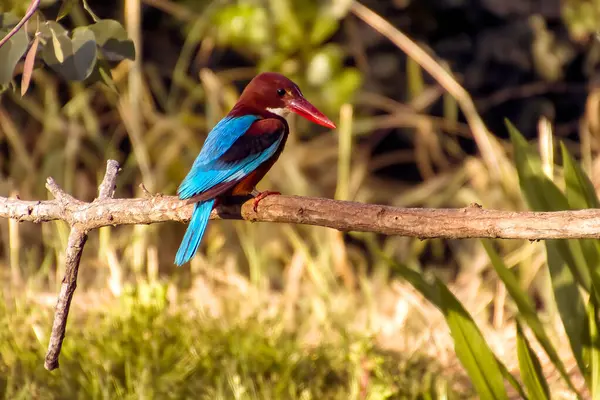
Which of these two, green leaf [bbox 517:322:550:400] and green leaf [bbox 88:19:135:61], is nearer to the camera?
green leaf [bbox 88:19:135:61]

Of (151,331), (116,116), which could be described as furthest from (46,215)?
(116,116)

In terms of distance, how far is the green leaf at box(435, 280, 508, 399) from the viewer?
241 cm

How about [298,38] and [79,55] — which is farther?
[298,38]

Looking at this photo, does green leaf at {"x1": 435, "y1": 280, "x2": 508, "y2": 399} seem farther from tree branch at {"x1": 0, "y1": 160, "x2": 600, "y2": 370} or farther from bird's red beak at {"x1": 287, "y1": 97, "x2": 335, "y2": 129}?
bird's red beak at {"x1": 287, "y1": 97, "x2": 335, "y2": 129}

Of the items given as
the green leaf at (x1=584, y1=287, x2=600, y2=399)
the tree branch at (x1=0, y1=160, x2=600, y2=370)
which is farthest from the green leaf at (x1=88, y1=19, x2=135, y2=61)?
Result: the green leaf at (x1=584, y1=287, x2=600, y2=399)

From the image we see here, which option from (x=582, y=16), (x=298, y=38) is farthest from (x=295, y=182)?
(x=582, y=16)

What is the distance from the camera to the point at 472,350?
95.7 inches

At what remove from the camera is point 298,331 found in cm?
358

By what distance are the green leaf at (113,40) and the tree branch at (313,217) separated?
0.89 ft

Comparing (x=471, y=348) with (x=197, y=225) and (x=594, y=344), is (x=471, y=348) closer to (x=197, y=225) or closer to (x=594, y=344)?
(x=594, y=344)

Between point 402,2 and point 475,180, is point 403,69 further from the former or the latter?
point 475,180

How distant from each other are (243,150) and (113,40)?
473 mm

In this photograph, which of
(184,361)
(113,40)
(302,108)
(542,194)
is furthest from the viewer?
(184,361)

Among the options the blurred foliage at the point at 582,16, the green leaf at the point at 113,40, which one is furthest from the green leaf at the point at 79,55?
the blurred foliage at the point at 582,16
